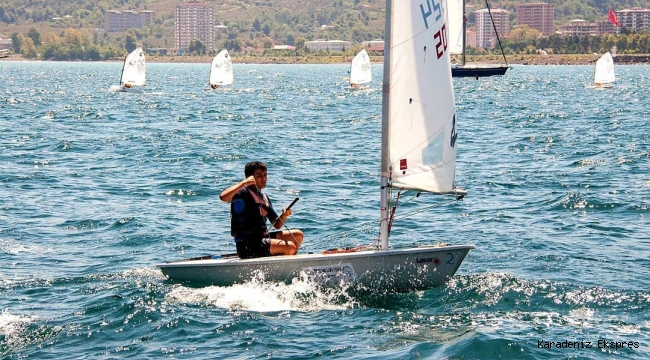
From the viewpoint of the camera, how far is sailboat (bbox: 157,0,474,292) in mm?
13430

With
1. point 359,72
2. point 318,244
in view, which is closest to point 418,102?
point 318,244

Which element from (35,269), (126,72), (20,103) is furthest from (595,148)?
(126,72)

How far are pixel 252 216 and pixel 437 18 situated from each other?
3724mm

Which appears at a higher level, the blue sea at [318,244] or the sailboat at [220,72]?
the sailboat at [220,72]

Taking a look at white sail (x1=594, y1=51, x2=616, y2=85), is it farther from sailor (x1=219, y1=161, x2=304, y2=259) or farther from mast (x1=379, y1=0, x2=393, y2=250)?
sailor (x1=219, y1=161, x2=304, y2=259)

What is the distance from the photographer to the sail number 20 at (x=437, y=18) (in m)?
13.4

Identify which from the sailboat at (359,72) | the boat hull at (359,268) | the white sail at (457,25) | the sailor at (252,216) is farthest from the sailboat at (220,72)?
the boat hull at (359,268)

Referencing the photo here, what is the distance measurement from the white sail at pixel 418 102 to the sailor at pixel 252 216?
1.75 metres

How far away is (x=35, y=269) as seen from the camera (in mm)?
15594

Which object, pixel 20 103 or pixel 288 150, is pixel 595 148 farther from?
pixel 20 103

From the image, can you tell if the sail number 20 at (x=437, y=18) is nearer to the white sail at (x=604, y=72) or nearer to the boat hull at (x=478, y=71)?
the white sail at (x=604, y=72)

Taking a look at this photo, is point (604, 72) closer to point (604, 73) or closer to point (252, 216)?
point (604, 73)

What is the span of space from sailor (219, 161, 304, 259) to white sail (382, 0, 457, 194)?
175 cm

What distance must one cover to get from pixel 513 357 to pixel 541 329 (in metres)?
1.06
